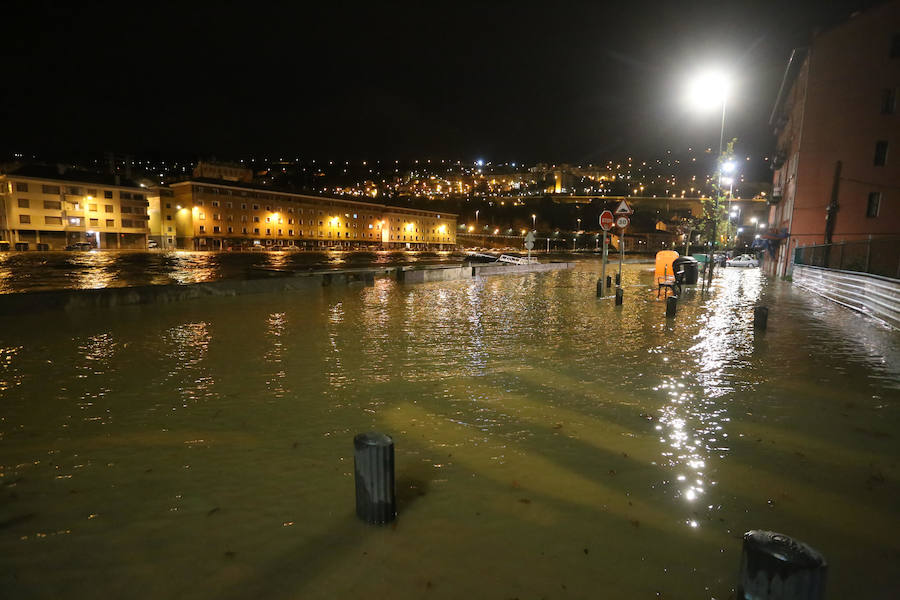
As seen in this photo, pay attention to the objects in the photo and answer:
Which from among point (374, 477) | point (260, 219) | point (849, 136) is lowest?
point (374, 477)

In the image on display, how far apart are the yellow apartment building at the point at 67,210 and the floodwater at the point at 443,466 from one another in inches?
2909

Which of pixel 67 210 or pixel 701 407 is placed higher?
pixel 67 210

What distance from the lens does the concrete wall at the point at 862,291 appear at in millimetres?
12062

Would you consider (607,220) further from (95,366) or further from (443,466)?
(95,366)

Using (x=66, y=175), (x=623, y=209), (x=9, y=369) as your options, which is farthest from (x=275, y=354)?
(x=66, y=175)

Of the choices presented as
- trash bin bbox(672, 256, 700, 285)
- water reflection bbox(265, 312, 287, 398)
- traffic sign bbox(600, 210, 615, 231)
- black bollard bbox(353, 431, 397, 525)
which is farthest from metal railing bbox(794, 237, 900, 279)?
black bollard bbox(353, 431, 397, 525)

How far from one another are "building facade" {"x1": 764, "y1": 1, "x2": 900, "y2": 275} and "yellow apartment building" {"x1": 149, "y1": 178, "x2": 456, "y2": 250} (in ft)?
266

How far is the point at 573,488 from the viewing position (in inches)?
147

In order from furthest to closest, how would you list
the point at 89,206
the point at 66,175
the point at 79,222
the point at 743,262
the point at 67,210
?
the point at 89,206 → the point at 66,175 → the point at 79,222 → the point at 67,210 → the point at 743,262

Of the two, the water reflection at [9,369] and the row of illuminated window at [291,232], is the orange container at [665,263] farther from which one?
the row of illuminated window at [291,232]

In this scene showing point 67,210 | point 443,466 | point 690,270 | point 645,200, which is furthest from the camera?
point 645,200

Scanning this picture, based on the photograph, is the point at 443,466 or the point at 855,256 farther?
the point at 855,256

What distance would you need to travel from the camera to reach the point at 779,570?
186 centimetres

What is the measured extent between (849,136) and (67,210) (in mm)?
89395
